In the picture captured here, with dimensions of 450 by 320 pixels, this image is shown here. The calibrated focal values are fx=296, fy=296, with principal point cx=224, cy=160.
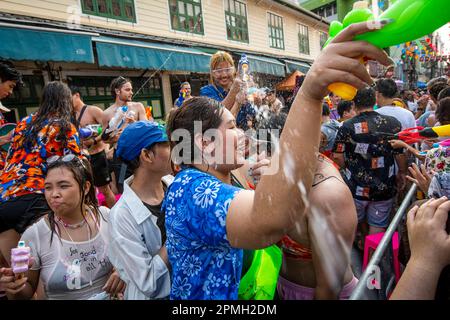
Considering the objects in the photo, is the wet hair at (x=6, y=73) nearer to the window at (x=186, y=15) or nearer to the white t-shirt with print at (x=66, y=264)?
the white t-shirt with print at (x=66, y=264)

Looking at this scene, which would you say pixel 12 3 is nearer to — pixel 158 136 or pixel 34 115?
pixel 34 115

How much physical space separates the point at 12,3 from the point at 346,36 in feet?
24.9

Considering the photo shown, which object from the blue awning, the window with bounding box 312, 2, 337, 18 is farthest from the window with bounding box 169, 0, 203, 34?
the window with bounding box 312, 2, 337, 18

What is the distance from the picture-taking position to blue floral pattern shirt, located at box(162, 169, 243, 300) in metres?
0.93

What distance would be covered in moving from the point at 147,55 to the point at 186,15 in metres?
3.21

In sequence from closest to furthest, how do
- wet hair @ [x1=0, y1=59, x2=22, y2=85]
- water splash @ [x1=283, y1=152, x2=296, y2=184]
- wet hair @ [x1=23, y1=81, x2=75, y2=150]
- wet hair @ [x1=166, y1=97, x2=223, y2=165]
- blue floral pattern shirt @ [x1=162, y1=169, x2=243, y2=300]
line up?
water splash @ [x1=283, y1=152, x2=296, y2=184] < blue floral pattern shirt @ [x1=162, y1=169, x2=243, y2=300] < wet hair @ [x1=166, y1=97, x2=223, y2=165] < wet hair @ [x1=23, y1=81, x2=75, y2=150] < wet hair @ [x1=0, y1=59, x2=22, y2=85]

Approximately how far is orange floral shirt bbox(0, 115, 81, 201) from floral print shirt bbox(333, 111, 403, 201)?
8.96ft

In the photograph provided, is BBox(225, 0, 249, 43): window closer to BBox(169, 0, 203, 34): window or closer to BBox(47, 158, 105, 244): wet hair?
BBox(169, 0, 203, 34): window

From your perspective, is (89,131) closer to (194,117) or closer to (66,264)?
(66,264)

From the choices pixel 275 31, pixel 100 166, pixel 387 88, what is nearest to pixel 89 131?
pixel 100 166

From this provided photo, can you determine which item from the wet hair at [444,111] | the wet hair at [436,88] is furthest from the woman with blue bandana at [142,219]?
the wet hair at [436,88]

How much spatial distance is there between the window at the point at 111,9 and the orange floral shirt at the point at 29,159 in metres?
6.26

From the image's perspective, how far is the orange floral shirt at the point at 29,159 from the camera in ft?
7.26
